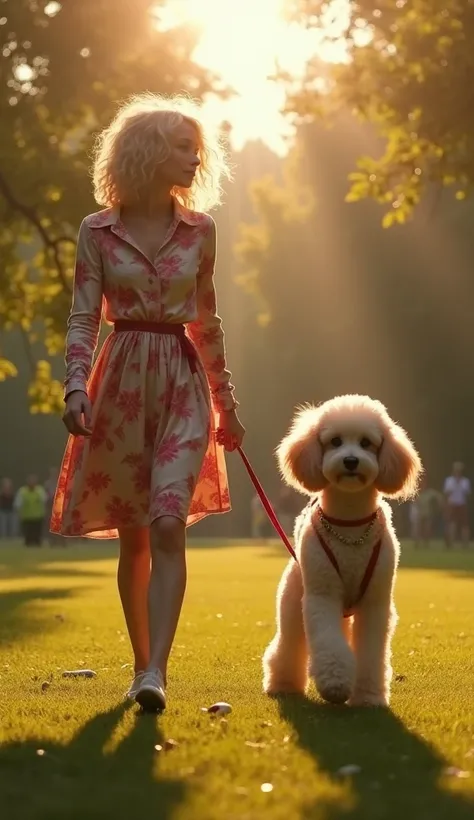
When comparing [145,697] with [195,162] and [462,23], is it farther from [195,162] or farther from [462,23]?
Answer: [462,23]

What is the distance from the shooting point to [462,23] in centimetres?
1830

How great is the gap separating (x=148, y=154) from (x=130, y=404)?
3.58 feet

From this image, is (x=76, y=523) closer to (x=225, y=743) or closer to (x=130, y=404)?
(x=130, y=404)

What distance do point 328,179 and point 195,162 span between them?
4315cm

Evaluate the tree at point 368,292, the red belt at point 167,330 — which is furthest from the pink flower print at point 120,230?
the tree at point 368,292

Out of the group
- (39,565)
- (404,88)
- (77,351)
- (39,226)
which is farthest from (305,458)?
(39,565)

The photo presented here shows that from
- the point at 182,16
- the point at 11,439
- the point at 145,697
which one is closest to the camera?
the point at 145,697

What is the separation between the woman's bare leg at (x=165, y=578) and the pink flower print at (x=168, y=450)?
0.26 metres

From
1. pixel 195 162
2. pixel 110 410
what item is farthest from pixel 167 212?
pixel 110 410

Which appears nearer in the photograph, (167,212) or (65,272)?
(167,212)

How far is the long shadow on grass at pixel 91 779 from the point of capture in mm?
4176

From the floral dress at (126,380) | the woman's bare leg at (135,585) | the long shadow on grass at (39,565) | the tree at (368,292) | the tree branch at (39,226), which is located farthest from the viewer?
the tree at (368,292)

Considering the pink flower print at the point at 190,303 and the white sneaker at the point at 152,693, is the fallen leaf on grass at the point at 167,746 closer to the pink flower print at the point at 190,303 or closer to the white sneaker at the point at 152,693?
the white sneaker at the point at 152,693

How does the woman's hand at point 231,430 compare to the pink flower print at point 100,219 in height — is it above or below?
below
